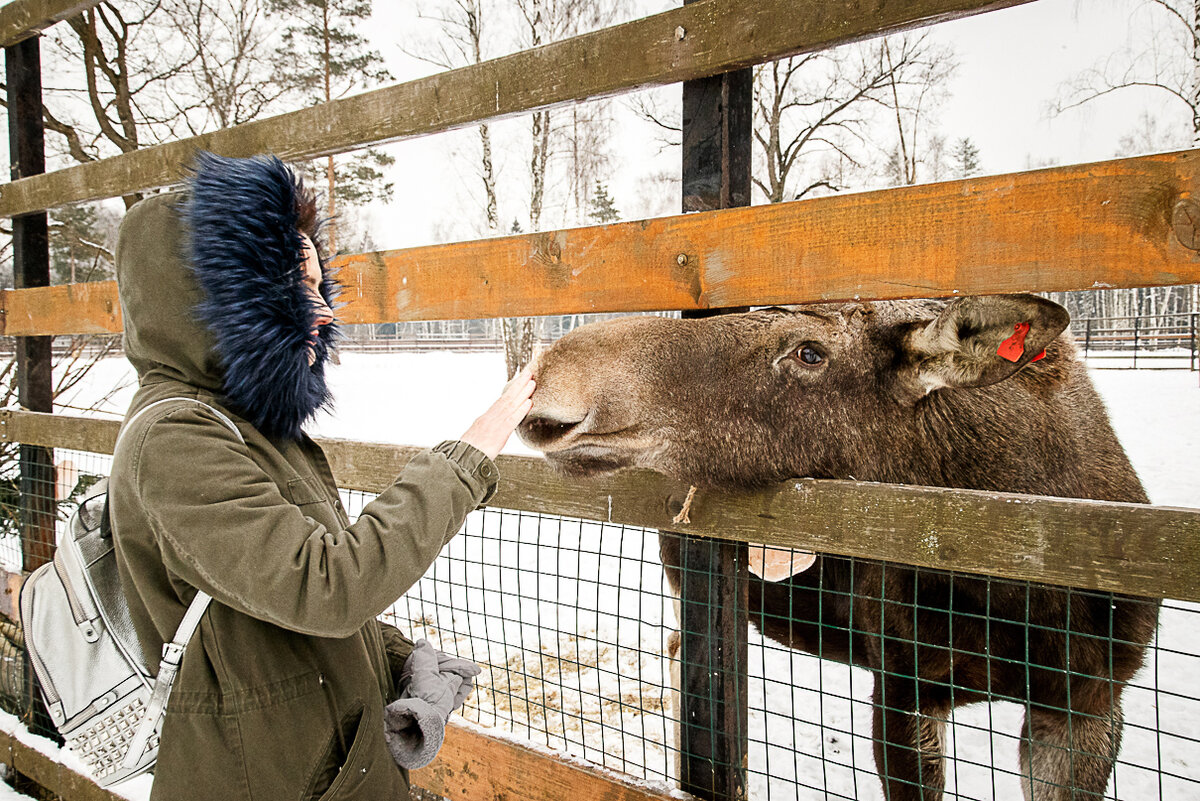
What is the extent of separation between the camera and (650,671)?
191 inches

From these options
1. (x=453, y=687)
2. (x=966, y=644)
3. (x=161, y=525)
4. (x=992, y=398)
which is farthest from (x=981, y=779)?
(x=161, y=525)

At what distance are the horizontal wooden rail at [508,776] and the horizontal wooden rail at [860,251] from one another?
58.6 inches

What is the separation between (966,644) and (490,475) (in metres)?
1.95

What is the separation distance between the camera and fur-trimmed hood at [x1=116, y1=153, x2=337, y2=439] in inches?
55.7

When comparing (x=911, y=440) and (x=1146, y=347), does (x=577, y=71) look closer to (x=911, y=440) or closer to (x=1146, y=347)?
(x=911, y=440)

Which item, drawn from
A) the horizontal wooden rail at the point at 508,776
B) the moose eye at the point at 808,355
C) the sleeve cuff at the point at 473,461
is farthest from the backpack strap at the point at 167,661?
the moose eye at the point at 808,355

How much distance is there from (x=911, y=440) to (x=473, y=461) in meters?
1.58

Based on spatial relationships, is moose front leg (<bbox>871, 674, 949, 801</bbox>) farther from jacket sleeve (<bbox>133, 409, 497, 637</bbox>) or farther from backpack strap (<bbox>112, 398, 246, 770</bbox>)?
backpack strap (<bbox>112, 398, 246, 770</bbox>)

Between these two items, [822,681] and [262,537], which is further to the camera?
[822,681]

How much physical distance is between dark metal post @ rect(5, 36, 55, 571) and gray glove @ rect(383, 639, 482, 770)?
3412 millimetres

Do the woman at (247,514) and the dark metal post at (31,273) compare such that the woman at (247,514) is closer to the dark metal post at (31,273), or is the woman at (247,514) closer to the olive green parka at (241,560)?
the olive green parka at (241,560)

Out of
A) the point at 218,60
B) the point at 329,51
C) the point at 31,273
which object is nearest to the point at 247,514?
the point at 31,273

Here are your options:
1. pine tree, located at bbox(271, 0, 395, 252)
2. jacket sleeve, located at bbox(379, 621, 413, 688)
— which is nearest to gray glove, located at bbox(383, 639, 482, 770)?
jacket sleeve, located at bbox(379, 621, 413, 688)

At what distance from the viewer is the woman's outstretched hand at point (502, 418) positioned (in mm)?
1538
